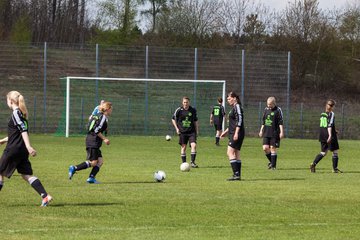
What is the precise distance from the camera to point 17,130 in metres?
12.0

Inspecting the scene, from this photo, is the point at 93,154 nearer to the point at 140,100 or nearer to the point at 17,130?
the point at 17,130

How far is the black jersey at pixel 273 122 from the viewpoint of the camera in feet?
69.9

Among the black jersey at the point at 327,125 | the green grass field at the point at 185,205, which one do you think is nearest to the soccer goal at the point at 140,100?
the green grass field at the point at 185,205

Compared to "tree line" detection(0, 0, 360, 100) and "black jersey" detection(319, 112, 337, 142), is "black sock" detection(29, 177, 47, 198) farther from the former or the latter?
"tree line" detection(0, 0, 360, 100)

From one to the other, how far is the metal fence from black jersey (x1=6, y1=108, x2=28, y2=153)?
97.1ft

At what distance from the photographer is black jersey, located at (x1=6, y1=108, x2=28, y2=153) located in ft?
39.0

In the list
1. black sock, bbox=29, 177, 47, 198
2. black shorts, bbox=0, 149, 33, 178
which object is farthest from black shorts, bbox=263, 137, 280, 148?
black shorts, bbox=0, 149, 33, 178

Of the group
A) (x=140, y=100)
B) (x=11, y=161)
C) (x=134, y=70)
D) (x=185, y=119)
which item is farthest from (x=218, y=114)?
(x=11, y=161)


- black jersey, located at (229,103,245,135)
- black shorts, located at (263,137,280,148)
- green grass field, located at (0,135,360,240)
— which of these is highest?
black jersey, located at (229,103,245,135)

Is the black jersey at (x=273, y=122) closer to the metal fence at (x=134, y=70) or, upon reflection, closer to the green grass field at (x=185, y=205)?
the green grass field at (x=185, y=205)

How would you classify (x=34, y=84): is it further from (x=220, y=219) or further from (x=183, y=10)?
(x=220, y=219)

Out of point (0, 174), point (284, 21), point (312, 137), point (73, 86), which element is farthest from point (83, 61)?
point (0, 174)

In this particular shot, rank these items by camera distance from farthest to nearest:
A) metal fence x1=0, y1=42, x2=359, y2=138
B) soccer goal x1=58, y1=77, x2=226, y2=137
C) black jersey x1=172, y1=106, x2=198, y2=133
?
metal fence x1=0, y1=42, x2=359, y2=138, soccer goal x1=58, y1=77, x2=226, y2=137, black jersey x1=172, y1=106, x2=198, y2=133

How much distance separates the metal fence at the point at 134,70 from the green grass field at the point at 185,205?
21.5 metres
